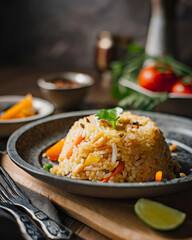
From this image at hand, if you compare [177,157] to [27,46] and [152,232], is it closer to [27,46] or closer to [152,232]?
[152,232]

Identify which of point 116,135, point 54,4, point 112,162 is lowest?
point 112,162

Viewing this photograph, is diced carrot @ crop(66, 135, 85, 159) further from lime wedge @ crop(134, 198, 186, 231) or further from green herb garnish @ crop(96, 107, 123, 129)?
lime wedge @ crop(134, 198, 186, 231)

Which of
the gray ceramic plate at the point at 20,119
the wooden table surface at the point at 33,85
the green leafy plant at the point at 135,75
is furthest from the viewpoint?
the wooden table surface at the point at 33,85

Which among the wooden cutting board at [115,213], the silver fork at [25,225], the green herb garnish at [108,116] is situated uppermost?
the green herb garnish at [108,116]

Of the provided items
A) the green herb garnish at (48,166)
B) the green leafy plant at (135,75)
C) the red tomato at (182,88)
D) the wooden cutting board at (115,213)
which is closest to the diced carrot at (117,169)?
the wooden cutting board at (115,213)

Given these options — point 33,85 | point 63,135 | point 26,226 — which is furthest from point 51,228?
point 33,85

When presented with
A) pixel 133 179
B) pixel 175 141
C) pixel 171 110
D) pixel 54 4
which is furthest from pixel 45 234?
pixel 54 4

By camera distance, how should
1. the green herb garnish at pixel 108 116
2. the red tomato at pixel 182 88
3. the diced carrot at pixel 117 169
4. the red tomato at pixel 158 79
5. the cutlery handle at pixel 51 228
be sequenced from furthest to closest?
the red tomato at pixel 158 79
the red tomato at pixel 182 88
the green herb garnish at pixel 108 116
the diced carrot at pixel 117 169
the cutlery handle at pixel 51 228

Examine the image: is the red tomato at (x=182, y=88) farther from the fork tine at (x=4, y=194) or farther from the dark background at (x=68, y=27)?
the fork tine at (x=4, y=194)
